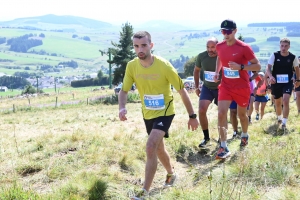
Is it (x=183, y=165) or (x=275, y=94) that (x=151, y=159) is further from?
(x=275, y=94)

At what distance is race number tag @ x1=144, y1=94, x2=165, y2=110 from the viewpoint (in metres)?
4.49

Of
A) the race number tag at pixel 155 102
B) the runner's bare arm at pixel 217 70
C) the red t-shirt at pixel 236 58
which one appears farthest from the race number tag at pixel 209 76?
the race number tag at pixel 155 102

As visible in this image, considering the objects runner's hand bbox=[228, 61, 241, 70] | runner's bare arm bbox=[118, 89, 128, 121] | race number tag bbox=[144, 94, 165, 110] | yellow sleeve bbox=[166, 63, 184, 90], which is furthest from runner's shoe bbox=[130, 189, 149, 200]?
runner's hand bbox=[228, 61, 241, 70]

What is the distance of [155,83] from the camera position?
14.6 feet

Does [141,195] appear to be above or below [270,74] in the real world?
below

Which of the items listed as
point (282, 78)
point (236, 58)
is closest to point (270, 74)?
point (282, 78)

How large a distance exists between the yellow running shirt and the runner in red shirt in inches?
55.1

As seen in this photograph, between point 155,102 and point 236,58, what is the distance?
1.91 m

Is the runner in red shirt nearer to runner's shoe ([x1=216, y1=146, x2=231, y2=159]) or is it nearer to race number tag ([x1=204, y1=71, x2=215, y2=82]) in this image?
runner's shoe ([x1=216, y1=146, x2=231, y2=159])

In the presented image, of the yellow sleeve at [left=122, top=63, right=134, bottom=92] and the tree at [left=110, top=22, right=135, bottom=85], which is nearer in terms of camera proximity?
the yellow sleeve at [left=122, top=63, right=134, bottom=92]

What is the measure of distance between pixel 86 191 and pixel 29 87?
251ft

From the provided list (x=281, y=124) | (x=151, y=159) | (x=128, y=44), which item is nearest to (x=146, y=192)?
(x=151, y=159)

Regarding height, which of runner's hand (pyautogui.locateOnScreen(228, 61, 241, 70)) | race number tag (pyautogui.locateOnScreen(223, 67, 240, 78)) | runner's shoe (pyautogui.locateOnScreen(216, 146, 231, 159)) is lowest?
runner's shoe (pyautogui.locateOnScreen(216, 146, 231, 159))

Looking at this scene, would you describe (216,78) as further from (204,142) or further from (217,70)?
(204,142)
